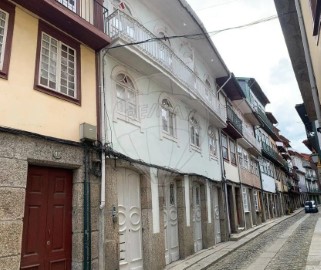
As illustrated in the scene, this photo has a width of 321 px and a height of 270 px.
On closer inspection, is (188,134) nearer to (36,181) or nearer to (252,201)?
(36,181)

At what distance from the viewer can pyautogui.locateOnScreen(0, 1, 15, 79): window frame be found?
579 cm

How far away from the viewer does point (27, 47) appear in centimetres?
634

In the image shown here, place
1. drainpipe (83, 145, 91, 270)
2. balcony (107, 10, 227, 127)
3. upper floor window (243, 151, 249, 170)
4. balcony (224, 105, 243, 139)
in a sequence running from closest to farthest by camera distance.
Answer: drainpipe (83, 145, 91, 270), balcony (107, 10, 227, 127), balcony (224, 105, 243, 139), upper floor window (243, 151, 249, 170)

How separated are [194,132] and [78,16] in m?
7.36

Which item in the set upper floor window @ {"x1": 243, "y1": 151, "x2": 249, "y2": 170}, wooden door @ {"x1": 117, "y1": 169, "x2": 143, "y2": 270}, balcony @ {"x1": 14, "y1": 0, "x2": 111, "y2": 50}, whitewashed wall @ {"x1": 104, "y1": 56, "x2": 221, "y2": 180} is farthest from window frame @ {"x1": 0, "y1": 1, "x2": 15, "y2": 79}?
upper floor window @ {"x1": 243, "y1": 151, "x2": 249, "y2": 170}

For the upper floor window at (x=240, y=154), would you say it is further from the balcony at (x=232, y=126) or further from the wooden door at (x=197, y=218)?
the wooden door at (x=197, y=218)

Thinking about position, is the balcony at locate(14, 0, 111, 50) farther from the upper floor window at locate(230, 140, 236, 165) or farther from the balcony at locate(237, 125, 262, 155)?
the balcony at locate(237, 125, 262, 155)

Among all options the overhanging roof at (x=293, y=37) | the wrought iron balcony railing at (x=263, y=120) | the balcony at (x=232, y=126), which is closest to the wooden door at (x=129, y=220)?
the overhanging roof at (x=293, y=37)

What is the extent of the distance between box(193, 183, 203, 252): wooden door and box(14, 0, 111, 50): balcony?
719 centimetres

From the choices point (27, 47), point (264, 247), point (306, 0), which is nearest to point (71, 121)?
point (27, 47)

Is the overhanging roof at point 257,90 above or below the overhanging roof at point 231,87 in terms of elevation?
above

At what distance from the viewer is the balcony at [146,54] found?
8352 millimetres

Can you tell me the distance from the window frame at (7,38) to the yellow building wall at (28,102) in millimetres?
74

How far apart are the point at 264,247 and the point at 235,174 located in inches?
264
